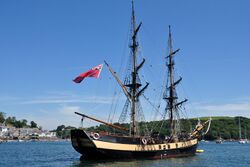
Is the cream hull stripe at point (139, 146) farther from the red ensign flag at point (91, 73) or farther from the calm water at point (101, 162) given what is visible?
the red ensign flag at point (91, 73)

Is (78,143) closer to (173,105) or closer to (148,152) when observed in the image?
(148,152)

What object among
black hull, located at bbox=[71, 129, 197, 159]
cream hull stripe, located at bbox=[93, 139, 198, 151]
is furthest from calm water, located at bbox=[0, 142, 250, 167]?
cream hull stripe, located at bbox=[93, 139, 198, 151]

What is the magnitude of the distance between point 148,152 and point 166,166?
316 inches

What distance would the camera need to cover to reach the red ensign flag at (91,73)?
45.7 m

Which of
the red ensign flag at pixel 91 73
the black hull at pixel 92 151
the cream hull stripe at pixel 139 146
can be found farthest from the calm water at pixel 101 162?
the red ensign flag at pixel 91 73

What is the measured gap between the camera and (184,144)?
208ft

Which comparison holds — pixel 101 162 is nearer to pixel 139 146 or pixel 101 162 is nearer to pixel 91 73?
pixel 139 146

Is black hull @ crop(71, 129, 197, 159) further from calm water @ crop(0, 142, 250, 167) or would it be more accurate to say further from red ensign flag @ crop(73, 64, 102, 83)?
red ensign flag @ crop(73, 64, 102, 83)

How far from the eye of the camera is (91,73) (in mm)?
47031

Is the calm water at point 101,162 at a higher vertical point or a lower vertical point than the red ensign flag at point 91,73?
lower

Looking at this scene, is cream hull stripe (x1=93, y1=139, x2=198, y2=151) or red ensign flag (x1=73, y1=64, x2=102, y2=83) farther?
cream hull stripe (x1=93, y1=139, x2=198, y2=151)

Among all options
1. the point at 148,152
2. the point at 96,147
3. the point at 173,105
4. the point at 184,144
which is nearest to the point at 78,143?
the point at 96,147

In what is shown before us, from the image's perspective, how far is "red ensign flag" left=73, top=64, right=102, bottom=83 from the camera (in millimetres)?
45719

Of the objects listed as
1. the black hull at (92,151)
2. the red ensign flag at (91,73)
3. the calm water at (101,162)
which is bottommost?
the calm water at (101,162)
